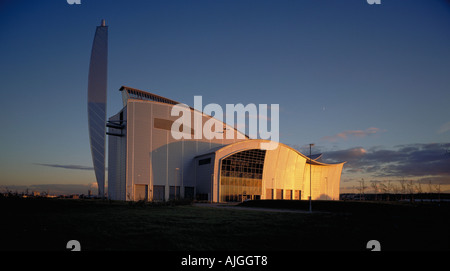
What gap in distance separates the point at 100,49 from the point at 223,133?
40.8m

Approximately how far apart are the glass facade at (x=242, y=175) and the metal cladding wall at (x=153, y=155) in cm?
905

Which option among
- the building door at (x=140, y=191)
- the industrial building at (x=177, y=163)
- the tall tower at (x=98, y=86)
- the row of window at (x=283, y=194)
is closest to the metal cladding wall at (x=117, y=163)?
the industrial building at (x=177, y=163)

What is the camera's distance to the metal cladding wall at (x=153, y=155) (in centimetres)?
6216

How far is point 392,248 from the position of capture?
11.3 metres

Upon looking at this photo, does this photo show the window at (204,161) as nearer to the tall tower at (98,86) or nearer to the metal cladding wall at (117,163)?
the metal cladding wall at (117,163)

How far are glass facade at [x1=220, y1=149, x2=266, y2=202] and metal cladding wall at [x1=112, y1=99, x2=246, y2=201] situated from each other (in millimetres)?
9051

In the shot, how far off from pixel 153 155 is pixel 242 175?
20334 mm

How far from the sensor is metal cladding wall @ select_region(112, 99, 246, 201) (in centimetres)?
6216

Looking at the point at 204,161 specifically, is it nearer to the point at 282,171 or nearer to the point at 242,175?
the point at 242,175

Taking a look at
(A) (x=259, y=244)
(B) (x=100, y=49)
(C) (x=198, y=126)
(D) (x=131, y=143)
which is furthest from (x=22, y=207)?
(C) (x=198, y=126)

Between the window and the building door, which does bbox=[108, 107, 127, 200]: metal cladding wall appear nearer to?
the building door

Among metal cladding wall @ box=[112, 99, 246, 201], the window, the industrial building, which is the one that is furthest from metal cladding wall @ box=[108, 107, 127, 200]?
the window
